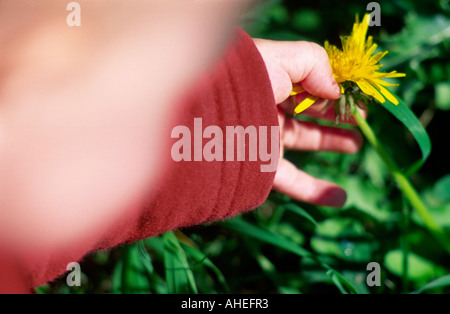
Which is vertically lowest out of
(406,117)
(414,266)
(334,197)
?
(414,266)

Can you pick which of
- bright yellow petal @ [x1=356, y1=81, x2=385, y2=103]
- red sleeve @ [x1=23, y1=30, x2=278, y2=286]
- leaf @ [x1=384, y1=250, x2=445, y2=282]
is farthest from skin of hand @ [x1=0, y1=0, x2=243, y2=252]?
leaf @ [x1=384, y1=250, x2=445, y2=282]

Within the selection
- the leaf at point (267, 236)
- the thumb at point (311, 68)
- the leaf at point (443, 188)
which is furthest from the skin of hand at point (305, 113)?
the leaf at point (443, 188)

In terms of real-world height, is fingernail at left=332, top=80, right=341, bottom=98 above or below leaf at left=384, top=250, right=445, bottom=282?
above

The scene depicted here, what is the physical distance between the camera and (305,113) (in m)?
0.88

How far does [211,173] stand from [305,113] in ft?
0.99

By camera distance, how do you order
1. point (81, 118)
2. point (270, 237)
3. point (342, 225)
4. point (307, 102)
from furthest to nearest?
point (342, 225) < point (270, 237) < point (307, 102) < point (81, 118)

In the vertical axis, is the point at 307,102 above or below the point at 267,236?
above

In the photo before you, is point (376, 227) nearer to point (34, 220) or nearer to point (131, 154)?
point (131, 154)

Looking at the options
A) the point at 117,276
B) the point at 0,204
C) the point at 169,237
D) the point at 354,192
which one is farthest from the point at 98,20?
the point at 354,192

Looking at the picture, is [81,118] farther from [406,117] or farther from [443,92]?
[443,92]

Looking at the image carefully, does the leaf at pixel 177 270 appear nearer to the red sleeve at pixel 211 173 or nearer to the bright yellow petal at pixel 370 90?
the red sleeve at pixel 211 173

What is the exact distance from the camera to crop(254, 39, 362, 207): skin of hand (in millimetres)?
693

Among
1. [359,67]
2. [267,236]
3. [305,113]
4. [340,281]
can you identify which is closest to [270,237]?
[267,236]

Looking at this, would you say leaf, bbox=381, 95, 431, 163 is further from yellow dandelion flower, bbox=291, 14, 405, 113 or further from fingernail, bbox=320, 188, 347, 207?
fingernail, bbox=320, 188, 347, 207
